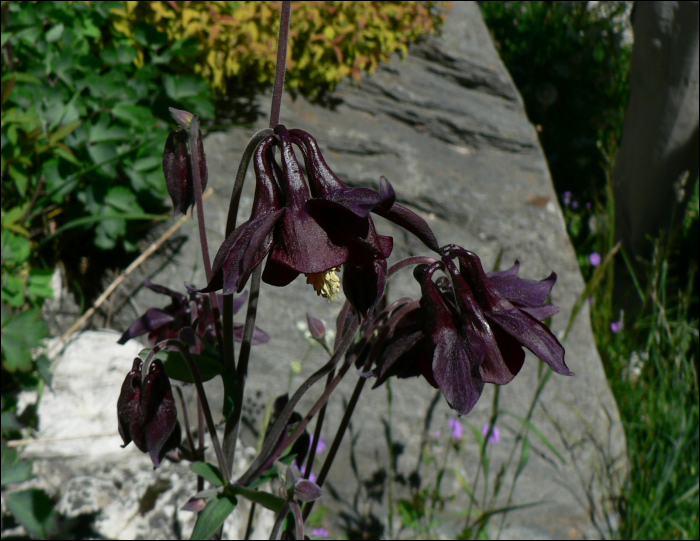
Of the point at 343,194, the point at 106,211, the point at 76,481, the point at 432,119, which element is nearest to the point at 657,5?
the point at 432,119

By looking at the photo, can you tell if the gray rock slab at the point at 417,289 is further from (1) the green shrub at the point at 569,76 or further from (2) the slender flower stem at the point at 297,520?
(1) the green shrub at the point at 569,76

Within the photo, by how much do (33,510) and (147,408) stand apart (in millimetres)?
996

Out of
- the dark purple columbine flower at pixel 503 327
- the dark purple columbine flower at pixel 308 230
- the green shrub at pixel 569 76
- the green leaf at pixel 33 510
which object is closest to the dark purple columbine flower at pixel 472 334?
the dark purple columbine flower at pixel 503 327

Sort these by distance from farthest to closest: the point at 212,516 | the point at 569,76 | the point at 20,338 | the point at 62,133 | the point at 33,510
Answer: the point at 569,76, the point at 62,133, the point at 20,338, the point at 33,510, the point at 212,516

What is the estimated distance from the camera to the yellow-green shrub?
288 cm

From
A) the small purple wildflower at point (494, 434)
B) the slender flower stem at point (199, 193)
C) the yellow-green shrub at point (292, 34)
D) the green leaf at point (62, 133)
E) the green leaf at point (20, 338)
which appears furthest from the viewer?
the yellow-green shrub at point (292, 34)

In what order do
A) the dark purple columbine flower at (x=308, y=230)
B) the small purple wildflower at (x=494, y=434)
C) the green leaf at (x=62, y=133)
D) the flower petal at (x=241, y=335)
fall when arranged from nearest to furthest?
the dark purple columbine flower at (x=308, y=230), the flower petal at (x=241, y=335), the green leaf at (x=62, y=133), the small purple wildflower at (x=494, y=434)

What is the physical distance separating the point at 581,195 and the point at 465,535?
132 inches

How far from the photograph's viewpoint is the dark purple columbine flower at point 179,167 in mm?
985

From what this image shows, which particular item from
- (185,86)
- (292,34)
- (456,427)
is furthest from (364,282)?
(292,34)

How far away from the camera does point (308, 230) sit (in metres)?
0.70

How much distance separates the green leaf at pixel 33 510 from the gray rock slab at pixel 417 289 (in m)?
0.81

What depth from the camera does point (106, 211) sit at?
2420mm

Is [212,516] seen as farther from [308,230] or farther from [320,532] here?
[320,532]
